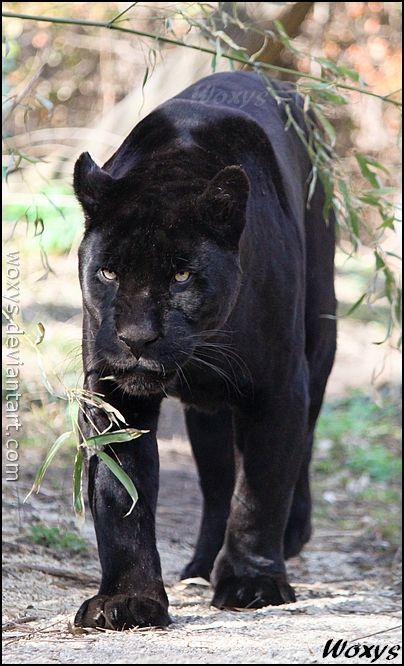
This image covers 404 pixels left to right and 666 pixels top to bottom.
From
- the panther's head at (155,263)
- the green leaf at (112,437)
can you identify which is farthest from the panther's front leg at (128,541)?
the panther's head at (155,263)

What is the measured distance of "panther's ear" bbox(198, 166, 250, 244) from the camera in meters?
3.20

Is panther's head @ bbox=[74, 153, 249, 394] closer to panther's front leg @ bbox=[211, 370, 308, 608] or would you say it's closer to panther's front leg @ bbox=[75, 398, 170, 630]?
panther's front leg @ bbox=[75, 398, 170, 630]

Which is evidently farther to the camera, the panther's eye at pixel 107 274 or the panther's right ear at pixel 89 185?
the panther's right ear at pixel 89 185

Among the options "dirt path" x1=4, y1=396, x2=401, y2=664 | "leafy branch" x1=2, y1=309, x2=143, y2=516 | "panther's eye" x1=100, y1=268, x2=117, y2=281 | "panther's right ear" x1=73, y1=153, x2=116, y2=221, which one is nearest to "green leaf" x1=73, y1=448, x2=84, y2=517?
"leafy branch" x1=2, y1=309, x2=143, y2=516

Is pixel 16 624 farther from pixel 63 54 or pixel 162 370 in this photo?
pixel 63 54

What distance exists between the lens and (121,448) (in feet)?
10.8

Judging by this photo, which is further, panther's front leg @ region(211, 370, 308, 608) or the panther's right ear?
panther's front leg @ region(211, 370, 308, 608)

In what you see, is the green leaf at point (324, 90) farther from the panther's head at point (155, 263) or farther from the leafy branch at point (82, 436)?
the leafy branch at point (82, 436)

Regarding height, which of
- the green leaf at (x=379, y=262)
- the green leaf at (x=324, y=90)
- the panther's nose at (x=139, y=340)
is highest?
the green leaf at (x=324, y=90)

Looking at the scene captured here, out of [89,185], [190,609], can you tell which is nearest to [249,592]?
[190,609]

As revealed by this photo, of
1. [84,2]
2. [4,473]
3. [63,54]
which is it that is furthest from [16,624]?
[63,54]

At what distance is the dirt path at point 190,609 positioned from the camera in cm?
275

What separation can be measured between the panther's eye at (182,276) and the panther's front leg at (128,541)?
1.37 feet

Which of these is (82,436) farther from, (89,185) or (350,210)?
(350,210)
